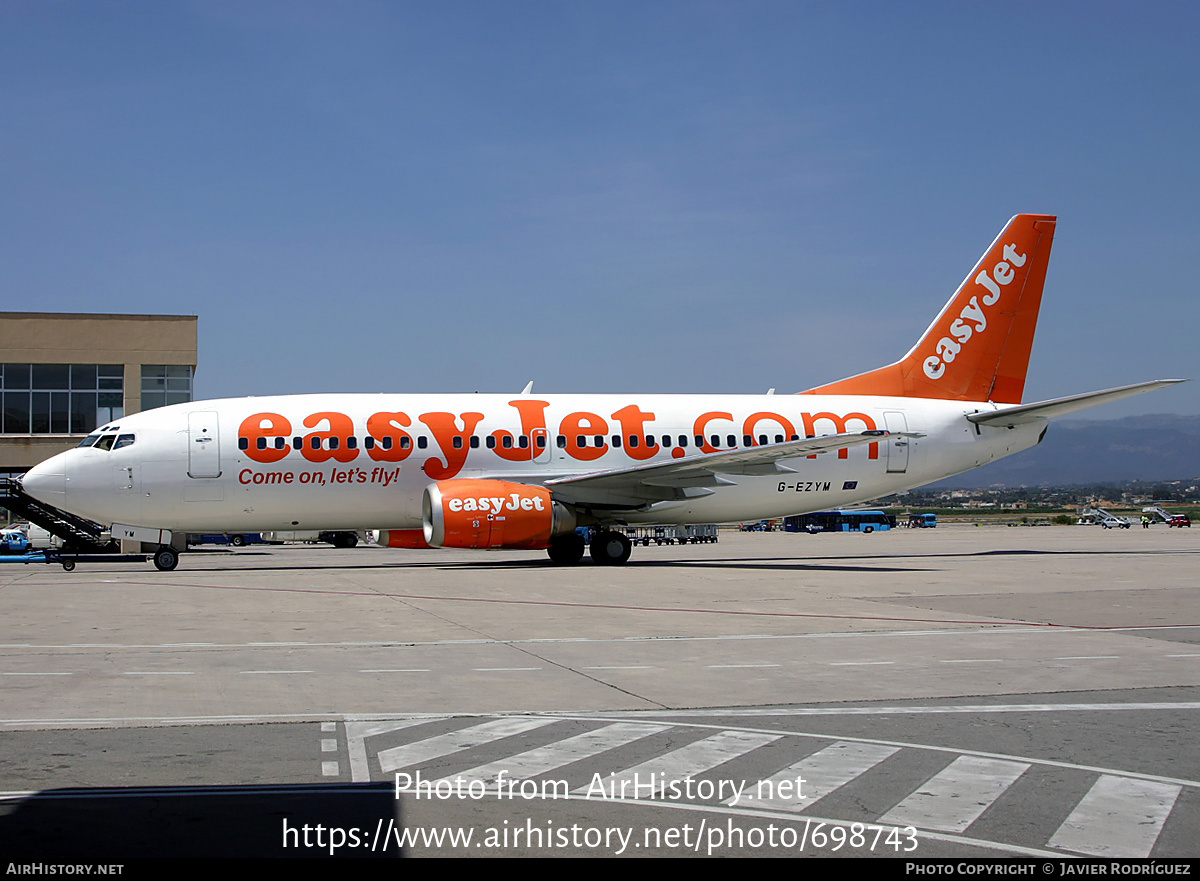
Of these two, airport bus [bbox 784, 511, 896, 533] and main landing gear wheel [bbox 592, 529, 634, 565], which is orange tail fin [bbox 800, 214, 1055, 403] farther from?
airport bus [bbox 784, 511, 896, 533]

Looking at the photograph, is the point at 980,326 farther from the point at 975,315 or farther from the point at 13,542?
the point at 13,542

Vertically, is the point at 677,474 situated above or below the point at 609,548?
above

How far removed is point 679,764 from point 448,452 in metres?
21.2

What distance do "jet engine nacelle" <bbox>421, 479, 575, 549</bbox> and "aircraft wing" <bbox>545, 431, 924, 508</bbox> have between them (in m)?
0.96

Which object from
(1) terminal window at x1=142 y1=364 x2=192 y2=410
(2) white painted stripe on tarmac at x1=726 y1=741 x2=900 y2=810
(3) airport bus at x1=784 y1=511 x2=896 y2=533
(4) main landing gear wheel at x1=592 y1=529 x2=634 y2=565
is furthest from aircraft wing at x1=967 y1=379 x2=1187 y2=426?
(3) airport bus at x1=784 y1=511 x2=896 y2=533

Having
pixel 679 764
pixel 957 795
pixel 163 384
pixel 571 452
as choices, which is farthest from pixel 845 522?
pixel 957 795

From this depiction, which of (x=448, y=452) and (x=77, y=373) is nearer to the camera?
(x=448, y=452)

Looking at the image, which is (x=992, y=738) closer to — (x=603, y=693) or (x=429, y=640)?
(x=603, y=693)

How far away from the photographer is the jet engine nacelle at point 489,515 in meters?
25.9

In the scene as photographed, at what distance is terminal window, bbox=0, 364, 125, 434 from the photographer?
150ft

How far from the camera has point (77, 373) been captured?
46.6 m

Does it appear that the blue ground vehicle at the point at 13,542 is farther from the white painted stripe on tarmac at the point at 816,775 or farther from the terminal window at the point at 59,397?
the white painted stripe on tarmac at the point at 816,775

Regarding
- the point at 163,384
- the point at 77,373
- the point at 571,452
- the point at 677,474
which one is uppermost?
the point at 77,373

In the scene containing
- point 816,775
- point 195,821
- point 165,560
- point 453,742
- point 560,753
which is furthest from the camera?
point 165,560
